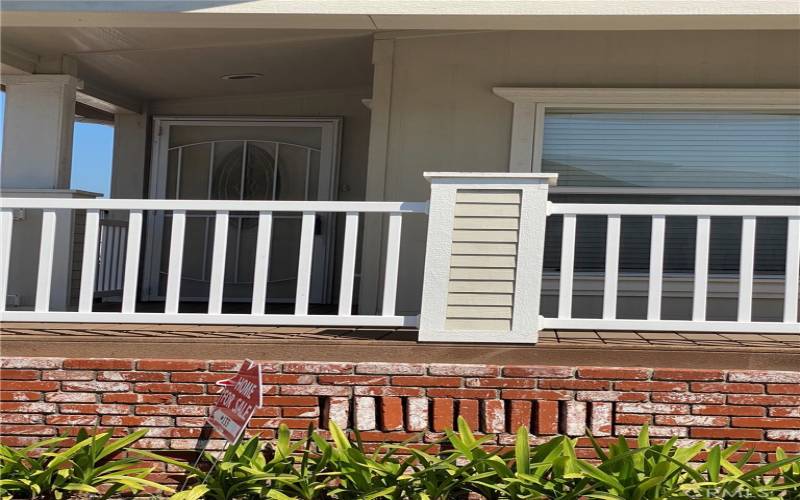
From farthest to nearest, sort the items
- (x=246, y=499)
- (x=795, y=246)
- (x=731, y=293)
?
1. (x=731, y=293)
2. (x=795, y=246)
3. (x=246, y=499)

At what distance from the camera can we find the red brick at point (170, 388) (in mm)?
4836

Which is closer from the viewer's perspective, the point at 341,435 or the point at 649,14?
the point at 341,435

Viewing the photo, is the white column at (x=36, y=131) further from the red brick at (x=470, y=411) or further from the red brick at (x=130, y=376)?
the red brick at (x=470, y=411)

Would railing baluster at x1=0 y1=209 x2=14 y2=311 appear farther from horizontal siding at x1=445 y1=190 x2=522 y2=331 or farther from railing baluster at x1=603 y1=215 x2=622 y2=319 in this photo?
railing baluster at x1=603 y1=215 x2=622 y2=319

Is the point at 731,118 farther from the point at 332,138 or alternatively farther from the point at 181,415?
the point at 181,415

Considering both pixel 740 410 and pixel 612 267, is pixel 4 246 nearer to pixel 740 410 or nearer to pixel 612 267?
pixel 612 267

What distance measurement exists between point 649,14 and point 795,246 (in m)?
1.65

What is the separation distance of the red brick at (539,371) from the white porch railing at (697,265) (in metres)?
0.25

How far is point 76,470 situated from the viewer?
461cm

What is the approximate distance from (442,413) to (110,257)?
4.62 meters

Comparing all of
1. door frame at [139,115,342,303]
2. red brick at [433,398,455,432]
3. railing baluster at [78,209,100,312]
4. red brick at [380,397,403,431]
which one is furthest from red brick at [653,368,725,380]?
door frame at [139,115,342,303]

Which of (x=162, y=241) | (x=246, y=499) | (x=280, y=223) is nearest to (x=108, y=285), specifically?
(x=162, y=241)

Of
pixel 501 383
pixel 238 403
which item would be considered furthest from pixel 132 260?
pixel 501 383

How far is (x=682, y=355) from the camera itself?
4.72 metres
